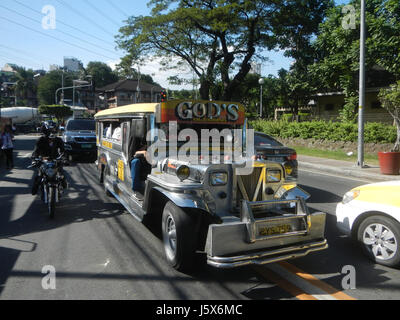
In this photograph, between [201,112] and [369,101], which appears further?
[369,101]

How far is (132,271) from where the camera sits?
4000 millimetres

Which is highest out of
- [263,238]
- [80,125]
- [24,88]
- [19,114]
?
[24,88]

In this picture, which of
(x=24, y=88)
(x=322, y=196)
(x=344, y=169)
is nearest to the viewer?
(x=322, y=196)

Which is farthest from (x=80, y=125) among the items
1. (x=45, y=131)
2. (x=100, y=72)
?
(x=100, y=72)

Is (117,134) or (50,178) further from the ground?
(117,134)

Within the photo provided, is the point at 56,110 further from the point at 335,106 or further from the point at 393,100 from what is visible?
the point at 393,100

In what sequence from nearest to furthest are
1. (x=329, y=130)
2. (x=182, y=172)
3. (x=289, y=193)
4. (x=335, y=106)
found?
(x=182, y=172), (x=289, y=193), (x=329, y=130), (x=335, y=106)

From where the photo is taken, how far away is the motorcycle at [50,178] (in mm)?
6287

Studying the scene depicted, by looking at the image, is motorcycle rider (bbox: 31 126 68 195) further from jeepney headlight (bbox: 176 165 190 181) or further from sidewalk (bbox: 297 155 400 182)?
sidewalk (bbox: 297 155 400 182)

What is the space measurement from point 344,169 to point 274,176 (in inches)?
377

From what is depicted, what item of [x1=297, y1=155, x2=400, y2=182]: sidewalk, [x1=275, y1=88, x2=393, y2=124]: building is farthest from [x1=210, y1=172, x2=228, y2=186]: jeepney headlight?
[x1=275, y1=88, x2=393, y2=124]: building

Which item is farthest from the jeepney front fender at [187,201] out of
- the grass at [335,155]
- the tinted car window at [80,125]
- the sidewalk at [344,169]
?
the tinted car window at [80,125]

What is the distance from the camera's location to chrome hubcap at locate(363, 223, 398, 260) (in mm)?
3996

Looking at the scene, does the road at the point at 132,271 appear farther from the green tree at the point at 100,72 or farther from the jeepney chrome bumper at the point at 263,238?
the green tree at the point at 100,72
